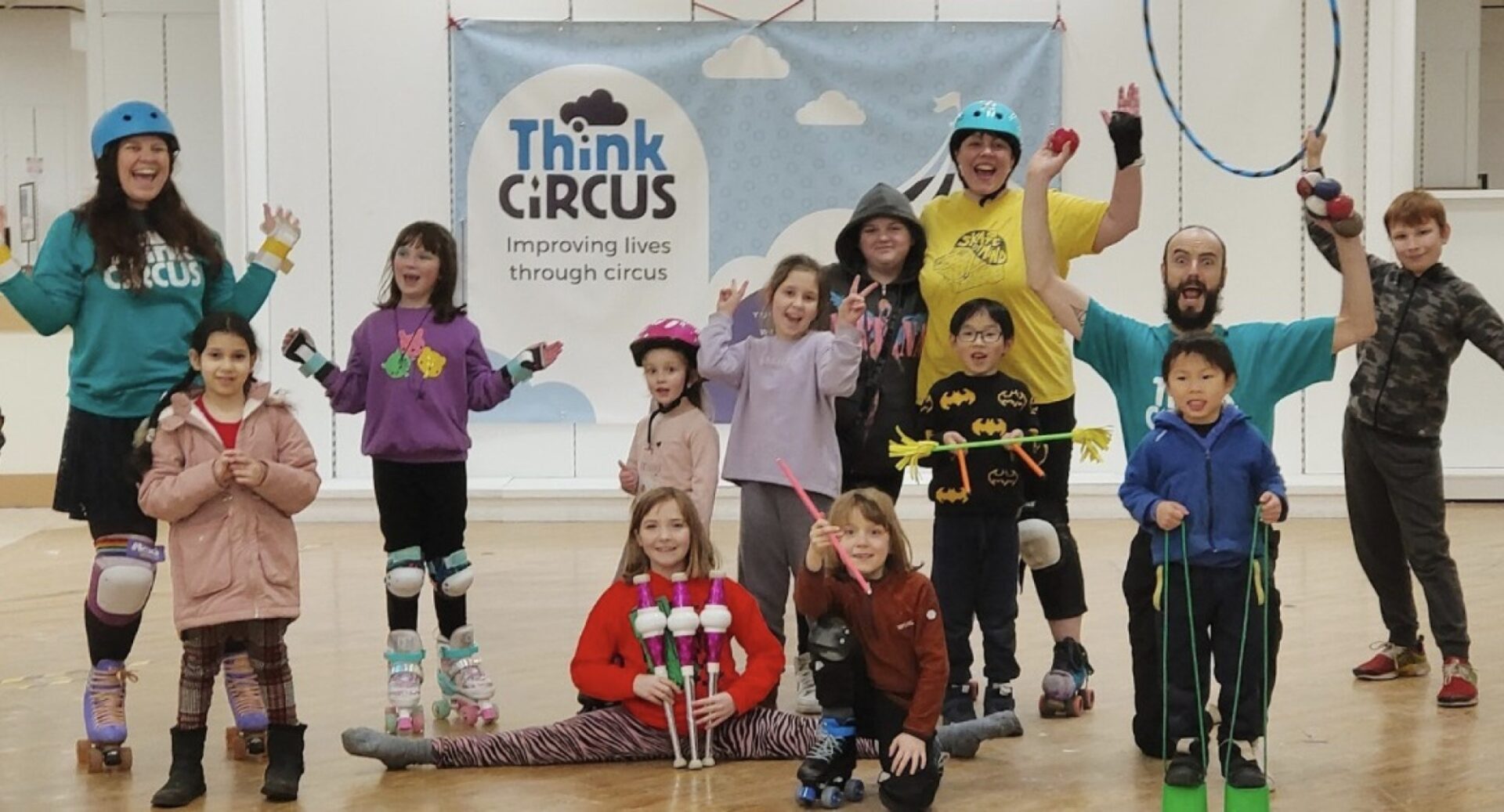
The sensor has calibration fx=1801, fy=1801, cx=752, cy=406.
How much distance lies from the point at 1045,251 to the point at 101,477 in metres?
2.23

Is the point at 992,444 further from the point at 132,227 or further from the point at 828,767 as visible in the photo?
the point at 132,227

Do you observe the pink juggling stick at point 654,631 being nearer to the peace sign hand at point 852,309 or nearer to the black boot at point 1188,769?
the peace sign hand at point 852,309

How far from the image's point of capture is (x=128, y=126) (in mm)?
4223

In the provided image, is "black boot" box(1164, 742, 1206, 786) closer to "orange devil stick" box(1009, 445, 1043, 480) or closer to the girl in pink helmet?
"orange devil stick" box(1009, 445, 1043, 480)

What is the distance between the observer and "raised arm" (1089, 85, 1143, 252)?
4133 mm

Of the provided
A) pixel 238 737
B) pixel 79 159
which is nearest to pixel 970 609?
pixel 238 737

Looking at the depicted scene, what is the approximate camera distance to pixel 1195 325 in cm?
418

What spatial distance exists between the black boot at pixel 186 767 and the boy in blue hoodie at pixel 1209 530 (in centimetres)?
208

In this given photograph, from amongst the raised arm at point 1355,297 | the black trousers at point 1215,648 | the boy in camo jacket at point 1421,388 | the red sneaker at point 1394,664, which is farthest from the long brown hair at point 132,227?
the red sneaker at point 1394,664

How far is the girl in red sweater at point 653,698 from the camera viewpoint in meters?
4.17

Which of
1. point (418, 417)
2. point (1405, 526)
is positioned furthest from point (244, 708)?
point (1405, 526)

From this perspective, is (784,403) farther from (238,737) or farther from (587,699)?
(238,737)

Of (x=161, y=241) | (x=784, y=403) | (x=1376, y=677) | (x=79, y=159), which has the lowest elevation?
(x=1376, y=677)

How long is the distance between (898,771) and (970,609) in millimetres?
875
